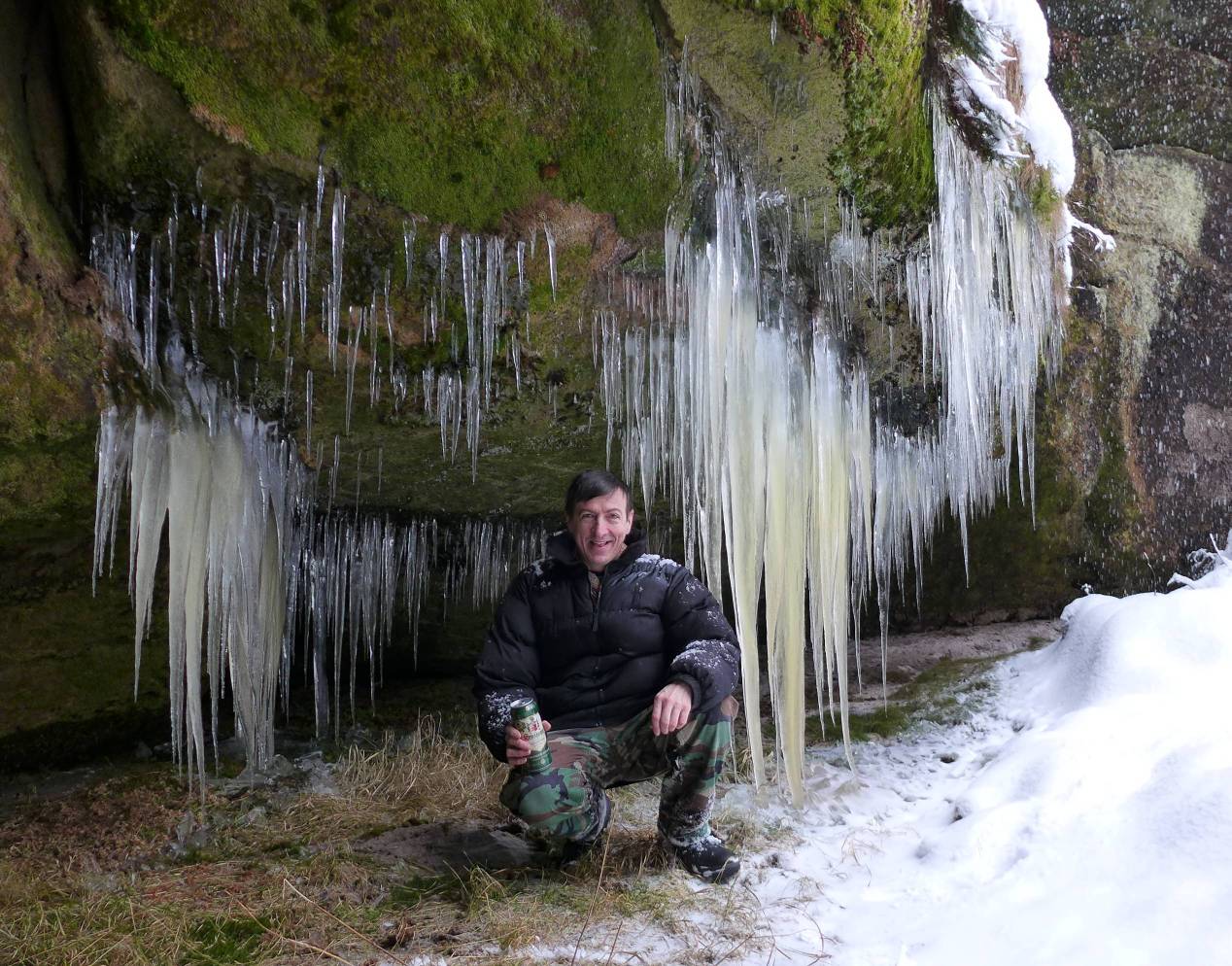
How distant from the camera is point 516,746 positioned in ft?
9.39

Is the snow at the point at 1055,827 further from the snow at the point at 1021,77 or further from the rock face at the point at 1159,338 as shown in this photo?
the snow at the point at 1021,77

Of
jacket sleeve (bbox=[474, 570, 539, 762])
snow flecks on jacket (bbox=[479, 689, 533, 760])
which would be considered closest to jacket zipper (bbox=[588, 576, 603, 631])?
jacket sleeve (bbox=[474, 570, 539, 762])

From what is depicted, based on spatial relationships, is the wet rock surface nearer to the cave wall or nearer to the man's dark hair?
the man's dark hair

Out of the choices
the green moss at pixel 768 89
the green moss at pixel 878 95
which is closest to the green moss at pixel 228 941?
the green moss at pixel 768 89

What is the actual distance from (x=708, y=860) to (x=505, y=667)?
96 centimetres

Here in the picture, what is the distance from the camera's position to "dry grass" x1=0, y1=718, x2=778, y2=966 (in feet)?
8.51

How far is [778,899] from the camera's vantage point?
9.71 feet

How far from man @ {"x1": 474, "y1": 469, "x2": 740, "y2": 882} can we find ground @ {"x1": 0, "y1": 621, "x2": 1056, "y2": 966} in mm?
198

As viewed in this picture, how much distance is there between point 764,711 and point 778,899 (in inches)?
118

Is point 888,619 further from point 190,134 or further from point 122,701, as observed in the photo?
point 190,134

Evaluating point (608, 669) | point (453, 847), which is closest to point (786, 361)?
point (608, 669)

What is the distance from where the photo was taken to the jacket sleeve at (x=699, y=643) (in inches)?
115

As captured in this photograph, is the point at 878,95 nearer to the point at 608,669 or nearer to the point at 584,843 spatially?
the point at 608,669

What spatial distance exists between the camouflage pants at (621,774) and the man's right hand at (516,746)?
2.4 inches
